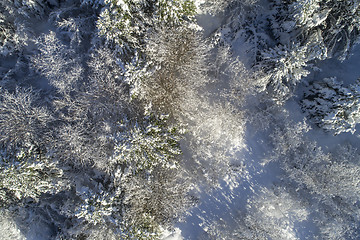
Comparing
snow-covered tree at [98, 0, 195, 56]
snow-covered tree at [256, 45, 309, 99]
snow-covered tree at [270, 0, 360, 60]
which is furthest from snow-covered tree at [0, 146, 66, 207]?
snow-covered tree at [270, 0, 360, 60]

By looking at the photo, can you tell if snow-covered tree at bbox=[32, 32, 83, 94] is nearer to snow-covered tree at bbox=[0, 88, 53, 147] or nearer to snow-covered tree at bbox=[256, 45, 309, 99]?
snow-covered tree at bbox=[0, 88, 53, 147]

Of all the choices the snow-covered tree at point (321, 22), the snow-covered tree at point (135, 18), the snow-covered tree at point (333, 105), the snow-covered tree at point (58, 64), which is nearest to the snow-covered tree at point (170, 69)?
the snow-covered tree at point (135, 18)

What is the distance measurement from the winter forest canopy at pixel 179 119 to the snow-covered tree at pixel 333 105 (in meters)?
0.10

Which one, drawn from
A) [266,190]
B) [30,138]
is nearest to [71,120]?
[30,138]

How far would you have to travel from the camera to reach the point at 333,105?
48.3 ft

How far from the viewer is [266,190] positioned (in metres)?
16.9

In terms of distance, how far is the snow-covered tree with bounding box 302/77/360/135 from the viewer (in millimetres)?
14266

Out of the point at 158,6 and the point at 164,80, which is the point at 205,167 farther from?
the point at 158,6

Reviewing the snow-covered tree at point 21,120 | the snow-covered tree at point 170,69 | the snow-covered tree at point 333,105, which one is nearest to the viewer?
the snow-covered tree at point 170,69

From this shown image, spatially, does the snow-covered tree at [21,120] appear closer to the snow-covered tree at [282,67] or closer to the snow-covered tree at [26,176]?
the snow-covered tree at [26,176]

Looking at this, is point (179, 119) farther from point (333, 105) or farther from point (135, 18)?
point (333, 105)

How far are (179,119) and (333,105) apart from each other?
10366 millimetres

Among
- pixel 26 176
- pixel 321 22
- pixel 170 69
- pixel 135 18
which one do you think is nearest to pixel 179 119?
pixel 170 69

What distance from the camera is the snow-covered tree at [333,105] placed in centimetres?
1427
